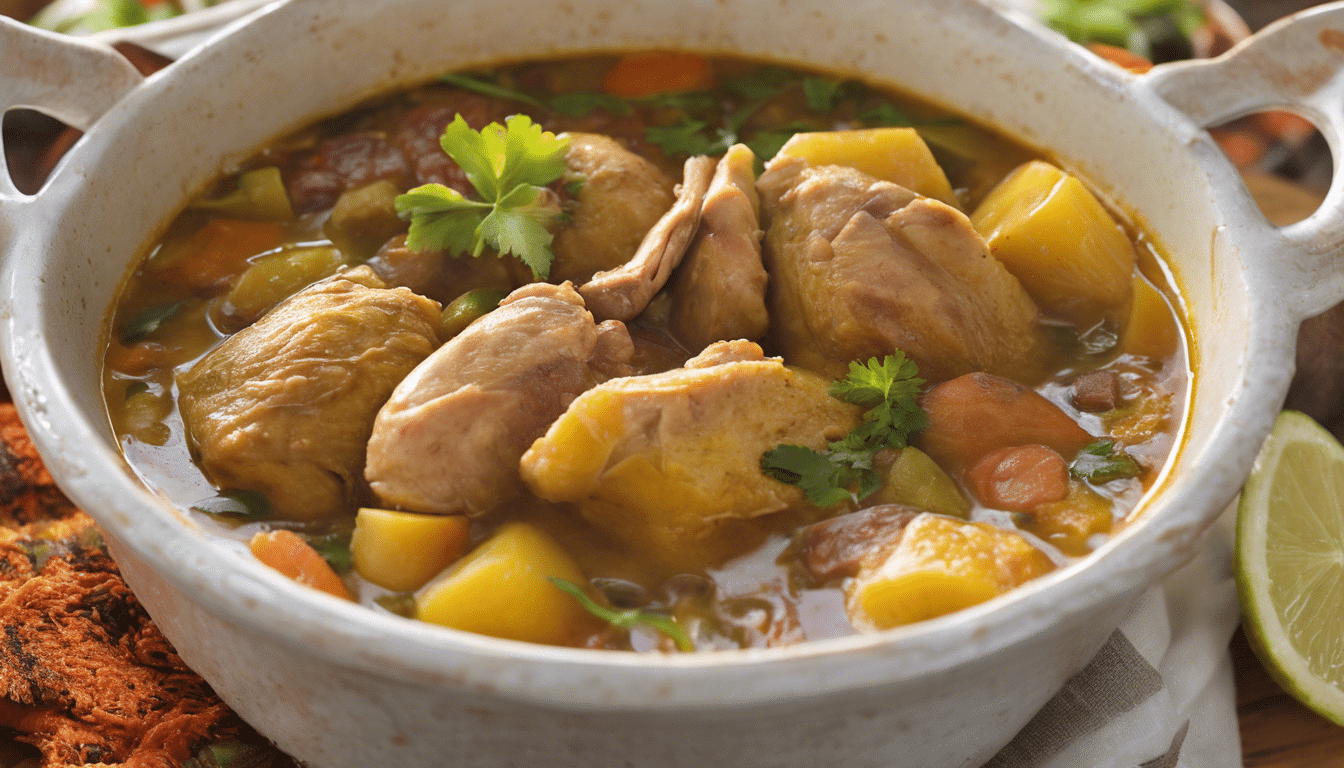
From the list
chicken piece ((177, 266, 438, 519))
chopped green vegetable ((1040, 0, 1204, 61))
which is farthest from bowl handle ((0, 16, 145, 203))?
chopped green vegetable ((1040, 0, 1204, 61))

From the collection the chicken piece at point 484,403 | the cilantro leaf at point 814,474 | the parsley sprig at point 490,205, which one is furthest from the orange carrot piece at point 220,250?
the cilantro leaf at point 814,474

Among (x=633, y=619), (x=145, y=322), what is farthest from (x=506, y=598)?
(x=145, y=322)

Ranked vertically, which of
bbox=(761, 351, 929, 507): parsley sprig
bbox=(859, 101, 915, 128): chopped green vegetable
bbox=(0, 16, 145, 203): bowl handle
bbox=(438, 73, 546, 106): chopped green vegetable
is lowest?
bbox=(761, 351, 929, 507): parsley sprig

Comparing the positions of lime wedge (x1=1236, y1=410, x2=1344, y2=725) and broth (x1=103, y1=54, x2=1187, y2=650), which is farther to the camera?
lime wedge (x1=1236, y1=410, x2=1344, y2=725)

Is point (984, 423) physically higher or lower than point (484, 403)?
lower

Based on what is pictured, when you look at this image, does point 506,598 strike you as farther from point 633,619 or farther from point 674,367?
point 674,367

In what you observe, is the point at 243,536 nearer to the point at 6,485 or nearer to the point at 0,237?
the point at 0,237

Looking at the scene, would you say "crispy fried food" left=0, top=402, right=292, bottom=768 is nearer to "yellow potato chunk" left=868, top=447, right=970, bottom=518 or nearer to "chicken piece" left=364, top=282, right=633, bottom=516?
"chicken piece" left=364, top=282, right=633, bottom=516
